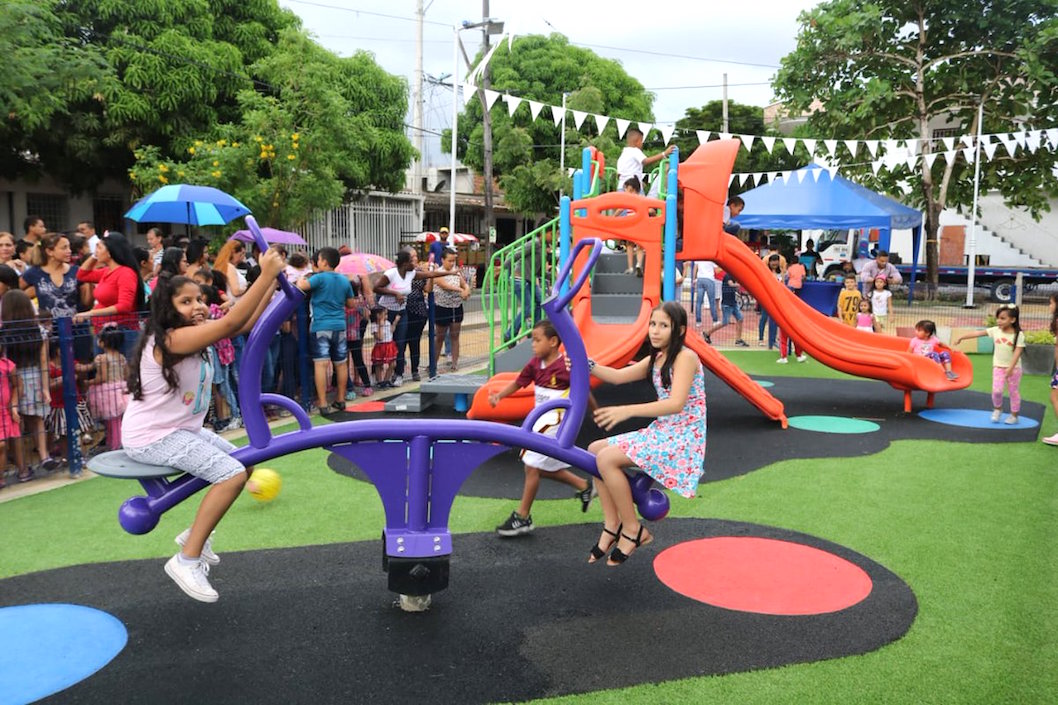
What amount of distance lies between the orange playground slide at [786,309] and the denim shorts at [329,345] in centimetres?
371

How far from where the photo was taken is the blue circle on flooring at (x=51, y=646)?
330 centimetres

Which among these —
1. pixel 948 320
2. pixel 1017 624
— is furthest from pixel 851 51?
pixel 1017 624

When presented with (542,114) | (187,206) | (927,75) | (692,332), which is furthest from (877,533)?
(542,114)

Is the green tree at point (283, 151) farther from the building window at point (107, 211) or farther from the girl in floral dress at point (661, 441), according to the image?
the girl in floral dress at point (661, 441)

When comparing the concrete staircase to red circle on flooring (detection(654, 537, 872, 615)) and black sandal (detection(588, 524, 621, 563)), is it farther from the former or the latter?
black sandal (detection(588, 524, 621, 563))

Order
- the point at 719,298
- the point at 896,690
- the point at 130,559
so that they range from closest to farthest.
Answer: the point at 896,690 < the point at 130,559 < the point at 719,298

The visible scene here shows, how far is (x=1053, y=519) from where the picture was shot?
539cm

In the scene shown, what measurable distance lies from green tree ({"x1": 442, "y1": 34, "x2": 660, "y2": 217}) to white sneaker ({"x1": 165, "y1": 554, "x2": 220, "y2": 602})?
93.8 ft

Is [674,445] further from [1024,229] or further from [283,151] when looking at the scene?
[1024,229]

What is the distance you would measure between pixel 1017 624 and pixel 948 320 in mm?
17356

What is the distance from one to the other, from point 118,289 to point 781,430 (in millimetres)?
6283

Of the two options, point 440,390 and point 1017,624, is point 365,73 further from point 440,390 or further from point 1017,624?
point 1017,624

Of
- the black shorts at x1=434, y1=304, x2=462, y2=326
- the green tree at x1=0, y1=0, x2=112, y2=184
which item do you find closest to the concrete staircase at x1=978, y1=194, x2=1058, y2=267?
the black shorts at x1=434, y1=304, x2=462, y2=326

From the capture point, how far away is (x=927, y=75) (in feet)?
74.8
